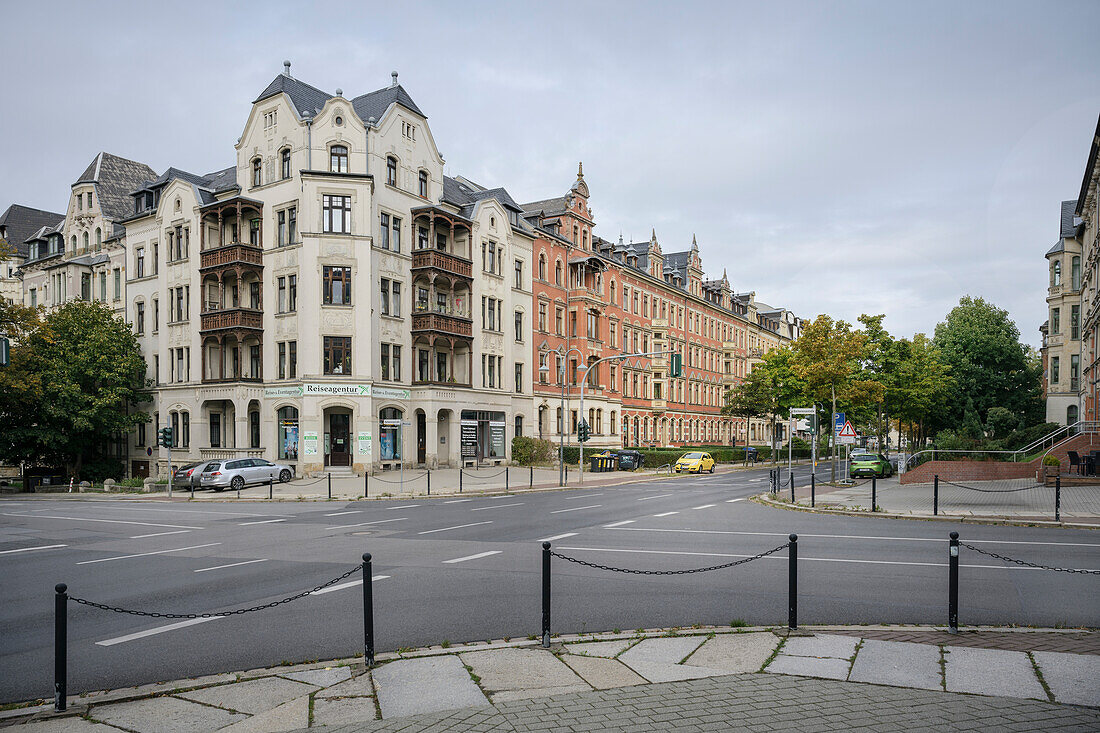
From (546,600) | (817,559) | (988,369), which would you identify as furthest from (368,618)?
(988,369)

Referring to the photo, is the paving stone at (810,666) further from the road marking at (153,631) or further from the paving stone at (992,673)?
the road marking at (153,631)

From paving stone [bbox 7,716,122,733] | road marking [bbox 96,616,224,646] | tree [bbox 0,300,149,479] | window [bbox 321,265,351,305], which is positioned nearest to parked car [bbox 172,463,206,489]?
tree [bbox 0,300,149,479]

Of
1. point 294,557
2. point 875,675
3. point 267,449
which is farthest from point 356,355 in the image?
point 875,675

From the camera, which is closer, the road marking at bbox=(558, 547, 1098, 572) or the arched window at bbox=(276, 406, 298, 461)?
the road marking at bbox=(558, 547, 1098, 572)

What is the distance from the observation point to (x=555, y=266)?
56.5 m

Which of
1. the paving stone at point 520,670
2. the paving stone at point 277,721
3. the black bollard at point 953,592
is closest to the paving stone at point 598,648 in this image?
the paving stone at point 520,670

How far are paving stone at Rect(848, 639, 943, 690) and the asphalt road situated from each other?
1298 mm

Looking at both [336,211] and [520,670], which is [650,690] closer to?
[520,670]

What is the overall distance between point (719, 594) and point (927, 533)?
29.3 feet

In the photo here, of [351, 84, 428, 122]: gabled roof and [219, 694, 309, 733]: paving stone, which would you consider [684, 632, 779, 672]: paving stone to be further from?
[351, 84, 428, 122]: gabled roof

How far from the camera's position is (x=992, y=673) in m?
6.71

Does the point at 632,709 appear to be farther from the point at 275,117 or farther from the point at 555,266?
the point at 555,266

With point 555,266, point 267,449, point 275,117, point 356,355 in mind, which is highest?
point 275,117

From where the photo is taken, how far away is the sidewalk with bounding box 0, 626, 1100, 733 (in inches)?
226
